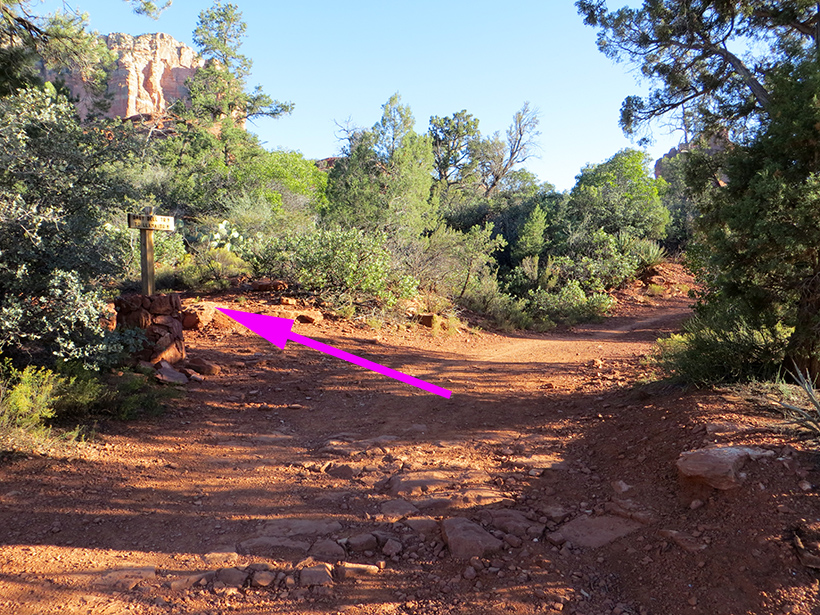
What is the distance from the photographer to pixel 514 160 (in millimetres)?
33000

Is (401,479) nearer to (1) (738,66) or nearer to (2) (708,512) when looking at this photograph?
(2) (708,512)

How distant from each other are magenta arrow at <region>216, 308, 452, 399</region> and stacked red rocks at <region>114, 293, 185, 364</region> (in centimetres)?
198

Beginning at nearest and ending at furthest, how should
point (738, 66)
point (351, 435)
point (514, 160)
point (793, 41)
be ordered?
point (351, 435) → point (738, 66) → point (793, 41) → point (514, 160)

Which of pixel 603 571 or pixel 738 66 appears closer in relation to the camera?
pixel 603 571

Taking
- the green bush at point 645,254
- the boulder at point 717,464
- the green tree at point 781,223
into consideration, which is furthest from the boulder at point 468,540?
the green bush at point 645,254

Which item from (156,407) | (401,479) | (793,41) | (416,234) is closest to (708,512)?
(401,479)

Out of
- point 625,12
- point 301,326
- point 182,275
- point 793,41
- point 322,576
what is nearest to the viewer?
point 322,576

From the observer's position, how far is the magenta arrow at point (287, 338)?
8.14 m

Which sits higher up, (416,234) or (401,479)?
(416,234)

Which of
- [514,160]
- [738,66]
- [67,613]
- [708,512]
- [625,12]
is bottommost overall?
[67,613]

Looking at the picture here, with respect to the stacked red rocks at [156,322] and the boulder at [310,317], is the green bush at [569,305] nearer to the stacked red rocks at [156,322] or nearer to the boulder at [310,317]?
the boulder at [310,317]

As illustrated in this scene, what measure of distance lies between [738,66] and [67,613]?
26.4 feet

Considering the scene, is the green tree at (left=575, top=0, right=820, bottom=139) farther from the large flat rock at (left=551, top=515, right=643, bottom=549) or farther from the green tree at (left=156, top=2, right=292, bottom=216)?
the green tree at (left=156, top=2, right=292, bottom=216)

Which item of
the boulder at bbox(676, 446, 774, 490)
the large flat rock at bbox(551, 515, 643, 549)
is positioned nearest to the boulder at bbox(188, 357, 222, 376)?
the large flat rock at bbox(551, 515, 643, 549)
